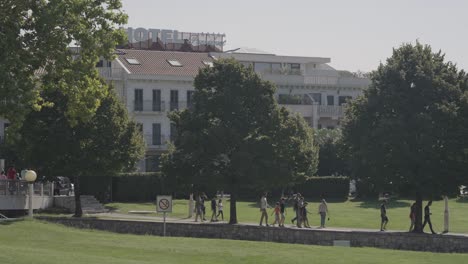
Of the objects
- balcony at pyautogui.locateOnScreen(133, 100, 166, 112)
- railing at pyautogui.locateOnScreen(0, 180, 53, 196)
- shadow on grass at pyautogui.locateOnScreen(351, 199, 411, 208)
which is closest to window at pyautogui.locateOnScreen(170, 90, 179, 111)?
balcony at pyautogui.locateOnScreen(133, 100, 166, 112)

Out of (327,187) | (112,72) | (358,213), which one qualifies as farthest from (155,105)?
(358,213)

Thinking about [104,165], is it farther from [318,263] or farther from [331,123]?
[331,123]

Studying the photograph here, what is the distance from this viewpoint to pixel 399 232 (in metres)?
54.9

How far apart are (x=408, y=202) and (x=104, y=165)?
25338 millimetres

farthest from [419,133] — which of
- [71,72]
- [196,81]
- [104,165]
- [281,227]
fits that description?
[71,72]

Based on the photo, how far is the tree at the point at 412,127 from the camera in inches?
2195

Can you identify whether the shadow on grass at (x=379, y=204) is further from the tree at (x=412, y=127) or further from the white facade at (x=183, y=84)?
the tree at (x=412, y=127)

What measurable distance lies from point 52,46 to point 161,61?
65.4 metres

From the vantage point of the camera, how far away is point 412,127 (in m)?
56.4

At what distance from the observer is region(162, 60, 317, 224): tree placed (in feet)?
203

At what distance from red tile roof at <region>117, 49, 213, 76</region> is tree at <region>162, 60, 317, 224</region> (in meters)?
32.3

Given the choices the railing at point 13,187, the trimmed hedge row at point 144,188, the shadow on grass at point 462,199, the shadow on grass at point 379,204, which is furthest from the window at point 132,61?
the railing at point 13,187

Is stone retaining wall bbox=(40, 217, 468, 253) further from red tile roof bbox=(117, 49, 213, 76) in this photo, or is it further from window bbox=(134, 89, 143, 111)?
red tile roof bbox=(117, 49, 213, 76)

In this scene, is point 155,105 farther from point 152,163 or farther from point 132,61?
point 152,163
